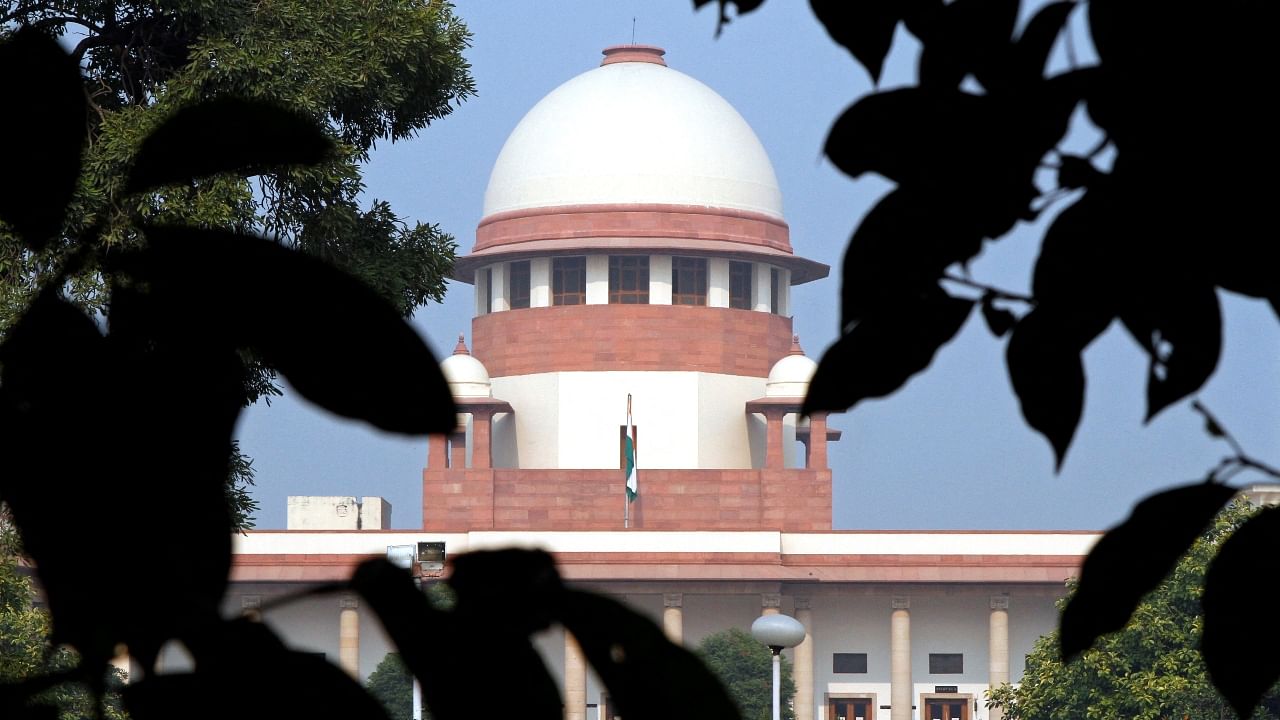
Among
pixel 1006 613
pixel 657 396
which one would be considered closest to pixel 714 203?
pixel 657 396

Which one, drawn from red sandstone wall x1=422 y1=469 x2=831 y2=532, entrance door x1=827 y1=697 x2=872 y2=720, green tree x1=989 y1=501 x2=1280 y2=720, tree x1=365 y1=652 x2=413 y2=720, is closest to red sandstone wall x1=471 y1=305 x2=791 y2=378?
red sandstone wall x1=422 y1=469 x2=831 y2=532

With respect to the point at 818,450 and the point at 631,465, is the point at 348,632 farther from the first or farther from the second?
the point at 818,450

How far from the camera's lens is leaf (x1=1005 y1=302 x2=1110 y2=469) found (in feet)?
2.81

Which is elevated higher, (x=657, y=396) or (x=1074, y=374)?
(x=657, y=396)

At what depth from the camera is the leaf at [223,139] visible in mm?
776

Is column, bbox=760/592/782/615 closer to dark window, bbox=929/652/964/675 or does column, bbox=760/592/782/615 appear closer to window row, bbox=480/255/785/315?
dark window, bbox=929/652/964/675

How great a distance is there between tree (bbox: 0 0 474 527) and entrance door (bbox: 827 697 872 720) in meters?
25.0

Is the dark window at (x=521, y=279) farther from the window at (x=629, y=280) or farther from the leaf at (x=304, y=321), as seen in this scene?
the leaf at (x=304, y=321)

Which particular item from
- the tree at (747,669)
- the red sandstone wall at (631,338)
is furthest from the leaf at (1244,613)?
the red sandstone wall at (631,338)

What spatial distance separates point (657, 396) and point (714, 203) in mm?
3915

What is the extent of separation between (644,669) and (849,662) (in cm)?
3605

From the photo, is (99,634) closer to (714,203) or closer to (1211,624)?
(1211,624)

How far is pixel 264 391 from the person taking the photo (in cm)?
983

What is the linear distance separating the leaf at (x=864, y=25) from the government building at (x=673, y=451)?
108 ft
